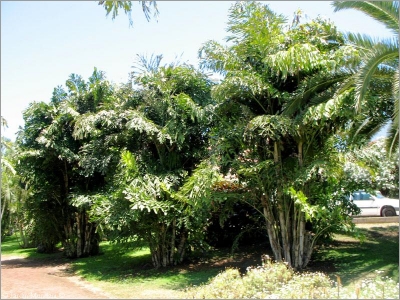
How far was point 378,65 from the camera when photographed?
7973mm

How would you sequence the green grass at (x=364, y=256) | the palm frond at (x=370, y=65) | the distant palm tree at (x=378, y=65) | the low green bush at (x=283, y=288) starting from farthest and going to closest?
the green grass at (x=364, y=256)
the distant palm tree at (x=378, y=65)
the palm frond at (x=370, y=65)
the low green bush at (x=283, y=288)

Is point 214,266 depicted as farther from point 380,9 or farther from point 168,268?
point 380,9

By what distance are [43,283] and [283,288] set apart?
6.84 m

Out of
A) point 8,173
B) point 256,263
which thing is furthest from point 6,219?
point 256,263

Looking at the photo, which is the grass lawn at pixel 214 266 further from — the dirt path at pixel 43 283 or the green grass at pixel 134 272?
the dirt path at pixel 43 283

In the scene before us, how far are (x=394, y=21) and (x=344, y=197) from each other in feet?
13.7

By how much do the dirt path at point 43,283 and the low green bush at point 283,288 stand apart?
9.61 feet

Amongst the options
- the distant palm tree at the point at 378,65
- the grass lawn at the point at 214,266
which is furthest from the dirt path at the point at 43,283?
the distant palm tree at the point at 378,65

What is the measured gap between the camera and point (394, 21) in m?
7.99

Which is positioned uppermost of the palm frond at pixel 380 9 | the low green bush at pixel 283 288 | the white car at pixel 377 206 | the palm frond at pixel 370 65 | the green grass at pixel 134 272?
the palm frond at pixel 380 9

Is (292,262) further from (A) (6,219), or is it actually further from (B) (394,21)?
(A) (6,219)

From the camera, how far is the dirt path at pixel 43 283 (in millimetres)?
8474

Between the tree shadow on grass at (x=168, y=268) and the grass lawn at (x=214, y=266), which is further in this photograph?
the tree shadow on grass at (x=168, y=268)

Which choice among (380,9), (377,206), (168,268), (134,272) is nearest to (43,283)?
(134,272)
